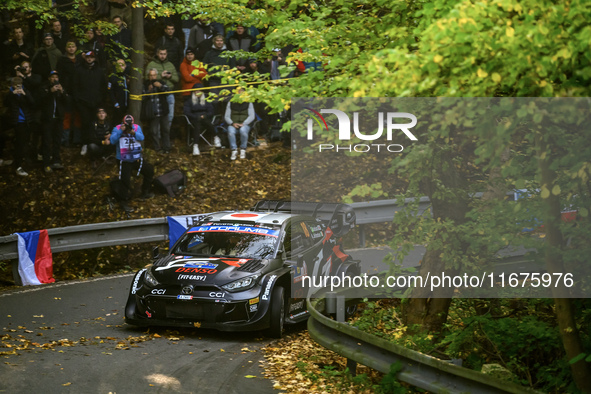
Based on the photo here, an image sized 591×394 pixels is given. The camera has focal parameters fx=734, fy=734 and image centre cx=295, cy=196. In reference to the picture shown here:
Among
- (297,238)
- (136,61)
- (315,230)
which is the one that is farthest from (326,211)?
(136,61)

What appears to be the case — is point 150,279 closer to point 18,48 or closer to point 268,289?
point 268,289

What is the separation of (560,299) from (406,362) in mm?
1480

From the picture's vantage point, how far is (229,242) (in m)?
10.9

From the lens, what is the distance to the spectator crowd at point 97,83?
1722cm

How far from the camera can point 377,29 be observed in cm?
879

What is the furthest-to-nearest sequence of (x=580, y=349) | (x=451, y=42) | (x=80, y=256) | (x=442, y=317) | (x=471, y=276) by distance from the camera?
1. (x=80, y=256)
2. (x=442, y=317)
3. (x=471, y=276)
4. (x=580, y=349)
5. (x=451, y=42)

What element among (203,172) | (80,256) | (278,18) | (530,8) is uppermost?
(278,18)

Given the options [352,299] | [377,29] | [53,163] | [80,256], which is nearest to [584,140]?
[377,29]

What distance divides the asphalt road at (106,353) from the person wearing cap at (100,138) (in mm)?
6624

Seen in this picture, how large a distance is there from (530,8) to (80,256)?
496 inches

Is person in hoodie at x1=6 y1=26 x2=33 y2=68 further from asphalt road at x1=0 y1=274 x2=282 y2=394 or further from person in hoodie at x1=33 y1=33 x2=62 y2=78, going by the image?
asphalt road at x1=0 y1=274 x2=282 y2=394

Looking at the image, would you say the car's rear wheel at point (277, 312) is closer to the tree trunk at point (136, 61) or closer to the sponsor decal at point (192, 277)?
the sponsor decal at point (192, 277)

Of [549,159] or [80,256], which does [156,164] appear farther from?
[549,159]

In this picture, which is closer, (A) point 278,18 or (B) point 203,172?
(A) point 278,18
